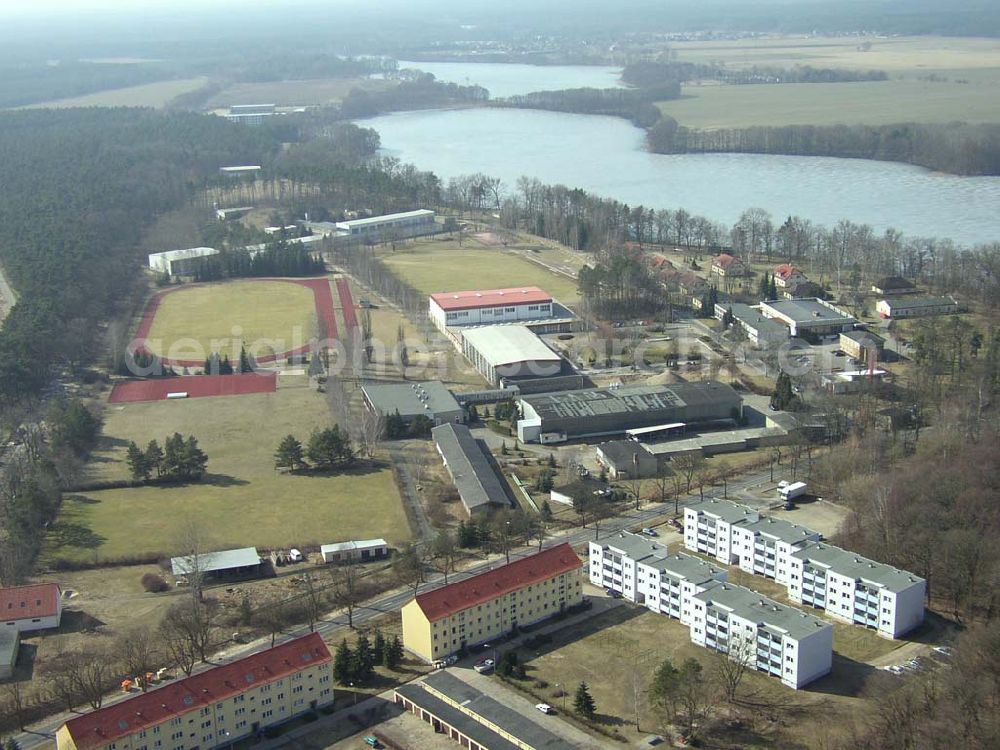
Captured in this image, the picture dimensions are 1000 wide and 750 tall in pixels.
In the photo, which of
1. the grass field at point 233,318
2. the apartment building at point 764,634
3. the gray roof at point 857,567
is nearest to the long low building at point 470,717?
the apartment building at point 764,634

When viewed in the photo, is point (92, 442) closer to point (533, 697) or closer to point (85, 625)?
point (85, 625)

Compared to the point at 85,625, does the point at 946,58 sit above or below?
above

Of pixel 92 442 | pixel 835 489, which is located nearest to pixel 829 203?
pixel 835 489

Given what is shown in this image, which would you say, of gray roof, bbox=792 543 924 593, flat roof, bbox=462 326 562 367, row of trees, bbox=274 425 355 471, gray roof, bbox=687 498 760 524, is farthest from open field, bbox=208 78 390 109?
gray roof, bbox=792 543 924 593

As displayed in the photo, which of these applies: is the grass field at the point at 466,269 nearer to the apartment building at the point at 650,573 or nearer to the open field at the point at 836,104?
the apartment building at the point at 650,573

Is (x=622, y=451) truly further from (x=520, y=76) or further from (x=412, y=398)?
(x=520, y=76)

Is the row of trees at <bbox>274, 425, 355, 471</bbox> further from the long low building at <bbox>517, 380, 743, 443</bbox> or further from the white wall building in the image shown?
the white wall building
